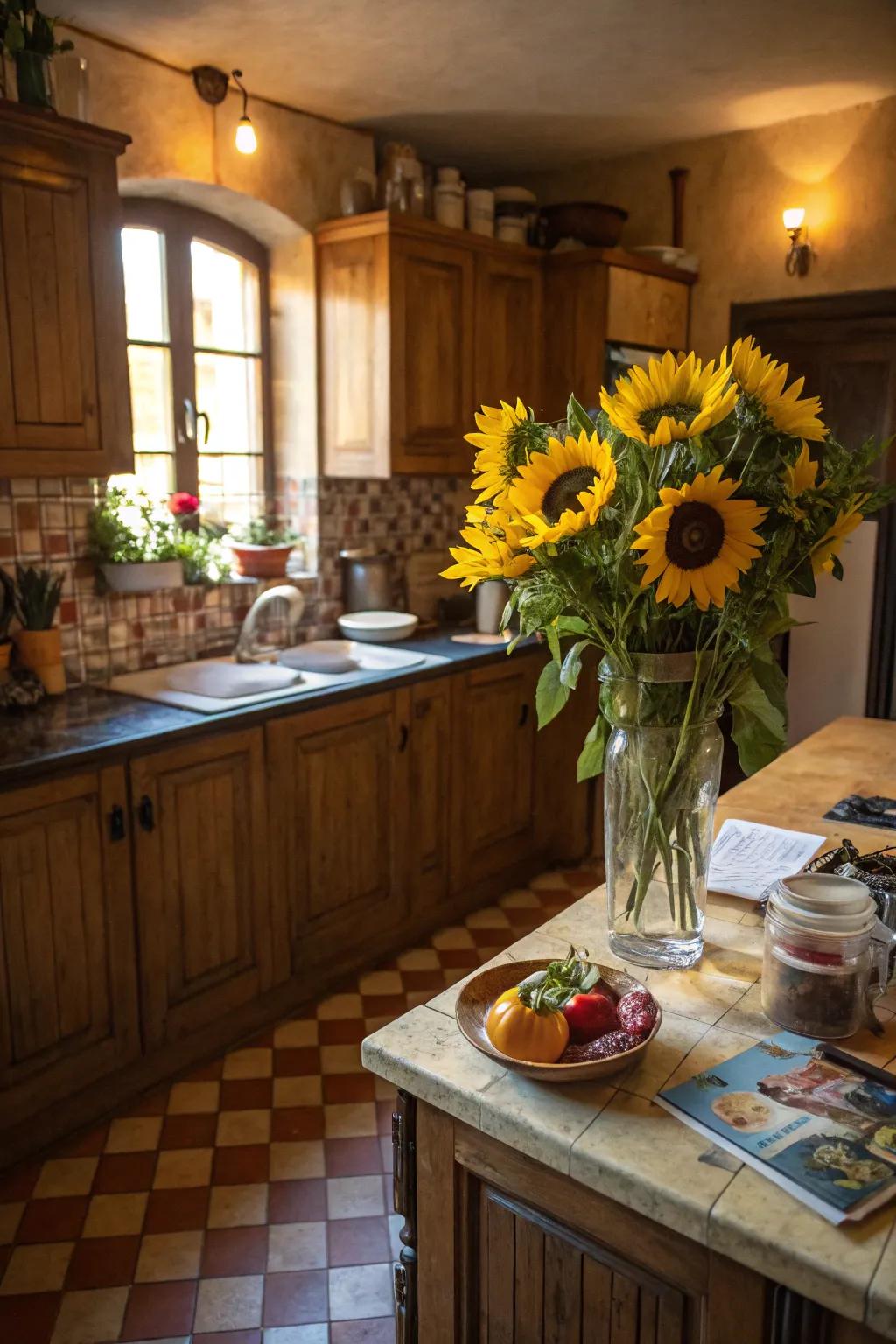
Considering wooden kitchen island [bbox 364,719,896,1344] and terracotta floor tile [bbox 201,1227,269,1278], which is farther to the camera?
terracotta floor tile [bbox 201,1227,269,1278]

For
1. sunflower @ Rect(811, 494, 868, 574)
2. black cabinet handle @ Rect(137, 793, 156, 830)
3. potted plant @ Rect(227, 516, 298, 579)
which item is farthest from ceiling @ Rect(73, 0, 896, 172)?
sunflower @ Rect(811, 494, 868, 574)

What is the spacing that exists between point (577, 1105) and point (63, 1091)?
1747 mm

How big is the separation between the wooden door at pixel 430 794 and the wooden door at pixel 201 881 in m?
0.66

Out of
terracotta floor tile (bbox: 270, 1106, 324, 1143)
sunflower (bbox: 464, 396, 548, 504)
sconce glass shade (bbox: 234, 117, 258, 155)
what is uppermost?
Result: sconce glass shade (bbox: 234, 117, 258, 155)

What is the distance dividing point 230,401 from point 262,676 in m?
1.19

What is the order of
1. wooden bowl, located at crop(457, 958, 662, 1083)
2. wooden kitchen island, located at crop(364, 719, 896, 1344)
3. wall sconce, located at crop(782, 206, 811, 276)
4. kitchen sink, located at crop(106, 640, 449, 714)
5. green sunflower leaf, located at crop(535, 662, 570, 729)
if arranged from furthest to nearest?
wall sconce, located at crop(782, 206, 811, 276) → kitchen sink, located at crop(106, 640, 449, 714) → green sunflower leaf, located at crop(535, 662, 570, 729) → wooden bowl, located at crop(457, 958, 662, 1083) → wooden kitchen island, located at crop(364, 719, 896, 1344)

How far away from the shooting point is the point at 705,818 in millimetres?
1393

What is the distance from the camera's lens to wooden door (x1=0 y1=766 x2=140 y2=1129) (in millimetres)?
2326

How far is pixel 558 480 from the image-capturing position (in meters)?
1.22

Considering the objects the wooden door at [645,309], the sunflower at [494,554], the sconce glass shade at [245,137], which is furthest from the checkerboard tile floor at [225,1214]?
the wooden door at [645,309]

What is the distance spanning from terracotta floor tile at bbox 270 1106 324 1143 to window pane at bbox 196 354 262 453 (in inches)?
86.2

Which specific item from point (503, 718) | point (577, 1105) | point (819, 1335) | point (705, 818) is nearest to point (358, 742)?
point (503, 718)

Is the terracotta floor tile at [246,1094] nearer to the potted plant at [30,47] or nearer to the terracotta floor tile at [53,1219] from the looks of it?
the terracotta floor tile at [53,1219]

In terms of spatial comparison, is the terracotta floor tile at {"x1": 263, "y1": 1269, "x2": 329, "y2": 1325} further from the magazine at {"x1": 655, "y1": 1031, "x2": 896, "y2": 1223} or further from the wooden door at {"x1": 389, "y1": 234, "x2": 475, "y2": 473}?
the wooden door at {"x1": 389, "y1": 234, "x2": 475, "y2": 473}
